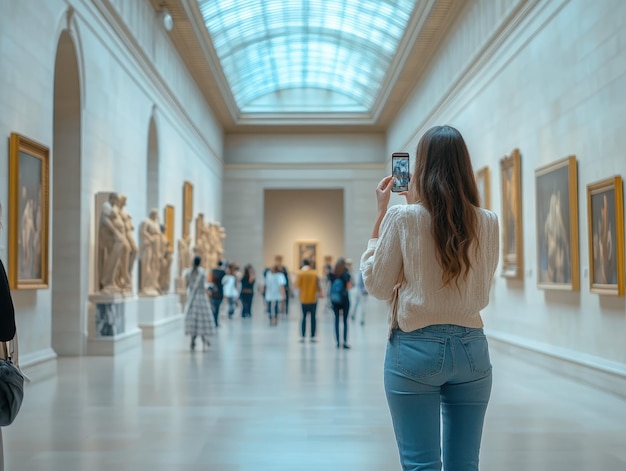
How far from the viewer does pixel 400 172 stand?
356 cm

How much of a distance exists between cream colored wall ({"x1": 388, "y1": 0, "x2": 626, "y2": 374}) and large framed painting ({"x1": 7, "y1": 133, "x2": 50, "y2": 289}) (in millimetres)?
8262

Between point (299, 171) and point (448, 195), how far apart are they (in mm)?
40937

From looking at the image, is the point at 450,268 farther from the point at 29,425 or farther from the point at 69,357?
the point at 69,357

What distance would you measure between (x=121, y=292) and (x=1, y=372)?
13.5m

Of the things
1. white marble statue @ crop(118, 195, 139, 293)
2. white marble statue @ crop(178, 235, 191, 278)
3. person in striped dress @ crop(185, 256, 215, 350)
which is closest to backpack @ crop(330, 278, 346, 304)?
person in striped dress @ crop(185, 256, 215, 350)

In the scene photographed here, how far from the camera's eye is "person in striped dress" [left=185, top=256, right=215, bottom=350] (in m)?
16.5

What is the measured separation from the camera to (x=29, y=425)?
827 centimetres

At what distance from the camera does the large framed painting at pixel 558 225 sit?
12.6 m

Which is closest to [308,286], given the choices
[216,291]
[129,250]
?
[129,250]

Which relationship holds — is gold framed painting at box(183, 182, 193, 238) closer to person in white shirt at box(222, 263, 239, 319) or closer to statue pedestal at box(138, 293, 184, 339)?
person in white shirt at box(222, 263, 239, 319)

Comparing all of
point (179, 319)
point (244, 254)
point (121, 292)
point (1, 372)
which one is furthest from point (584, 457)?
point (244, 254)

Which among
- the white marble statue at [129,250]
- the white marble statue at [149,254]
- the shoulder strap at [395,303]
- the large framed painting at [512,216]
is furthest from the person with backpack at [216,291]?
the shoulder strap at [395,303]

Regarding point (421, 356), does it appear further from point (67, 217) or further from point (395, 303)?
point (67, 217)

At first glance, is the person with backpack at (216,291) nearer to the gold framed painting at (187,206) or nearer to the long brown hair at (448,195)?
the gold framed painting at (187,206)
